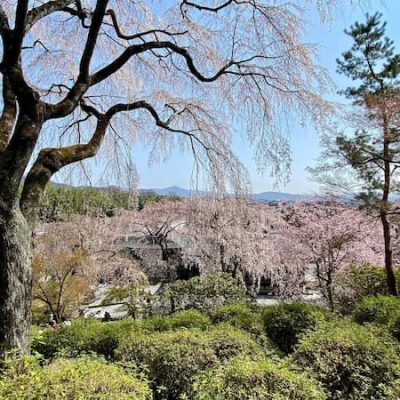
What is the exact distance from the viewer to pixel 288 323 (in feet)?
13.9

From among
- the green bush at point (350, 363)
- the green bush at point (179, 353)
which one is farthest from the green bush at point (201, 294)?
the green bush at point (350, 363)

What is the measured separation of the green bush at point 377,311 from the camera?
4003mm

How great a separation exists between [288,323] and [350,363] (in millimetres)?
1786

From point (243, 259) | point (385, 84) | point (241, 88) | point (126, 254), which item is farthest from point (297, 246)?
point (241, 88)

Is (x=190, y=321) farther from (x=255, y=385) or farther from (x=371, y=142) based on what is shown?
(x=371, y=142)

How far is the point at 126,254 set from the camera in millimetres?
11117

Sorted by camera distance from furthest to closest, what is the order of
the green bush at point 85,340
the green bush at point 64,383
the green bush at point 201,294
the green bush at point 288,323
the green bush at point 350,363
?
the green bush at point 201,294 < the green bush at point 288,323 < the green bush at point 85,340 < the green bush at point 350,363 < the green bush at point 64,383

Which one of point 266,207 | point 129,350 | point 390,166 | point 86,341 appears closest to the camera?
point 129,350

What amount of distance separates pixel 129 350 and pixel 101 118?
2.38 meters

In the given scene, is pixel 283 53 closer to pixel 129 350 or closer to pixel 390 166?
pixel 129 350

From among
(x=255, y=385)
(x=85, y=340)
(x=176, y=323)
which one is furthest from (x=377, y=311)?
(x=85, y=340)

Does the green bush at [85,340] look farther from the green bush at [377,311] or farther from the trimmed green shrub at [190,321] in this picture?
the green bush at [377,311]

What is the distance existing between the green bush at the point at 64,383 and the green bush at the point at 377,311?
318 centimetres

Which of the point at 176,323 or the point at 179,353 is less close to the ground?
the point at 179,353
